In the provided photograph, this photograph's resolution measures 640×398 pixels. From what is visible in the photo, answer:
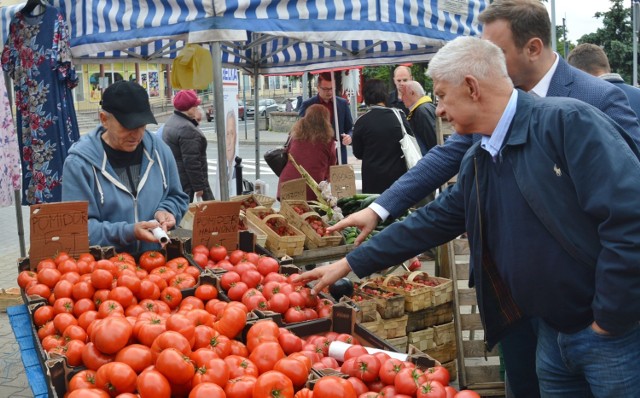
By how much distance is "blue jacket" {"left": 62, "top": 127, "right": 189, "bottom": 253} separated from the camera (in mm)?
3848

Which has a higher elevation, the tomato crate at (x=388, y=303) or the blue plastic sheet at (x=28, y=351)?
the blue plastic sheet at (x=28, y=351)

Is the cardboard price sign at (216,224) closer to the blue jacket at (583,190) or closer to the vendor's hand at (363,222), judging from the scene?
the vendor's hand at (363,222)

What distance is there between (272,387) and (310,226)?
3154 millimetres

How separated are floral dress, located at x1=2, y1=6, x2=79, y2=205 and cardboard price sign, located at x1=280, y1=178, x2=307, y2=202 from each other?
1897mm

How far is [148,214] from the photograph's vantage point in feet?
13.5

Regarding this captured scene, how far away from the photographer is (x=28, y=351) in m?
3.24

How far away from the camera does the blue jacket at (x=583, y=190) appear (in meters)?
2.04

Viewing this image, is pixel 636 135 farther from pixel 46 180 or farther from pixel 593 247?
pixel 46 180

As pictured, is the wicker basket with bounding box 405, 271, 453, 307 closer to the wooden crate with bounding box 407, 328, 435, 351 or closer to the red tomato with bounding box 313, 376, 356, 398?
the wooden crate with bounding box 407, 328, 435, 351

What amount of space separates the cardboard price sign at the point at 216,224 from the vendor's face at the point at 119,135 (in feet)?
1.84

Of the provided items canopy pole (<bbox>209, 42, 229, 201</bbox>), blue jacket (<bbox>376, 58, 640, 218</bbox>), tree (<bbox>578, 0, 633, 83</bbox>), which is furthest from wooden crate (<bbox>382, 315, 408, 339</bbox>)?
tree (<bbox>578, 0, 633, 83</bbox>)

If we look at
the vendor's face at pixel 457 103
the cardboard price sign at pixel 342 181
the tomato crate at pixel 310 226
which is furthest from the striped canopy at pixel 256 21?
the vendor's face at pixel 457 103

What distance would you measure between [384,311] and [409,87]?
3.78 m

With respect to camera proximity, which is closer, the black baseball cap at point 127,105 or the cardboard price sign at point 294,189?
the black baseball cap at point 127,105
